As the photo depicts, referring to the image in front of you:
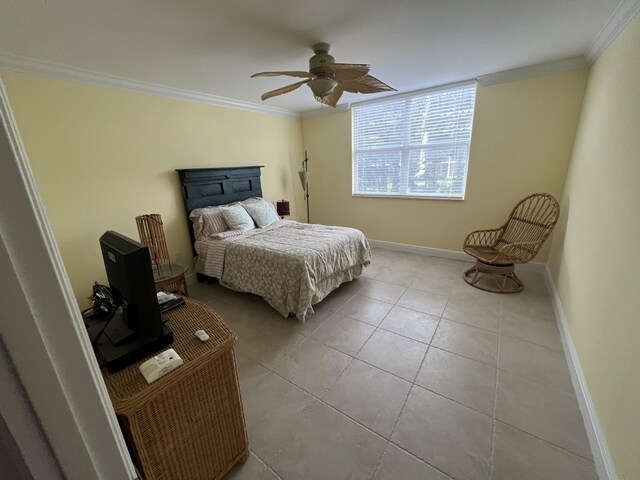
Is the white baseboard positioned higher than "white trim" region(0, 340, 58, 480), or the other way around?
"white trim" region(0, 340, 58, 480)

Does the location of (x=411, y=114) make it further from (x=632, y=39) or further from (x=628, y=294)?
(x=628, y=294)

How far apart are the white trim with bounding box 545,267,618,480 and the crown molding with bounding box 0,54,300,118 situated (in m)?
4.27

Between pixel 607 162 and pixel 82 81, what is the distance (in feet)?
13.8

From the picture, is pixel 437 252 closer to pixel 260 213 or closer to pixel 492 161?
pixel 492 161

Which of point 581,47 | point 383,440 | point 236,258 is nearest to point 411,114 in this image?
point 581,47

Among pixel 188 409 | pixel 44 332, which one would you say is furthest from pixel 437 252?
pixel 44 332

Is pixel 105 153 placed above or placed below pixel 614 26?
below

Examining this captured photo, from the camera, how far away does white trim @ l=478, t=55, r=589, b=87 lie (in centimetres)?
263

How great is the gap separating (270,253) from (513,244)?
2.52m

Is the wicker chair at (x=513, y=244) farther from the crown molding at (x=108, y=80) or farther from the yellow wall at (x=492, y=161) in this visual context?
the crown molding at (x=108, y=80)

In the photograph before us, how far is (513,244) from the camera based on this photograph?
109 inches

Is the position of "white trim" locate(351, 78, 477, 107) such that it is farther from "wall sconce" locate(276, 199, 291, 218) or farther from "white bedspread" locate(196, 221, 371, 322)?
"white bedspread" locate(196, 221, 371, 322)

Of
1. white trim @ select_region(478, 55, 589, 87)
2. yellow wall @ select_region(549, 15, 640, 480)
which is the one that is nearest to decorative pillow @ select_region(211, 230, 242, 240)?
yellow wall @ select_region(549, 15, 640, 480)

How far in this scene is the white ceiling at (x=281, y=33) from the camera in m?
1.59
